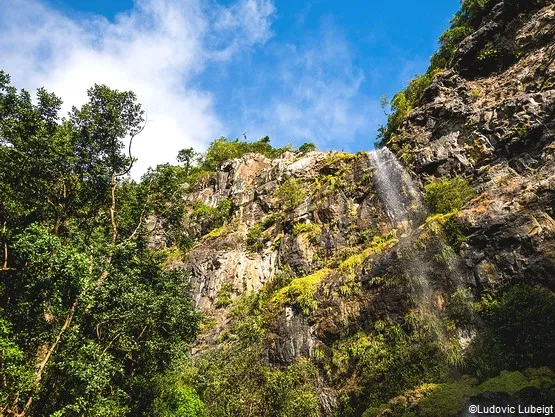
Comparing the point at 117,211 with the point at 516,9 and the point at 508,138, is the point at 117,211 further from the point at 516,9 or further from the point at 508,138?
the point at 516,9

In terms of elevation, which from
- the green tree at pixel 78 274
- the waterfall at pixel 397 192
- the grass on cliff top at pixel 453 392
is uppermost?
the waterfall at pixel 397 192

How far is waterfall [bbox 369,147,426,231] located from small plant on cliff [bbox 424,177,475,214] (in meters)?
1.23

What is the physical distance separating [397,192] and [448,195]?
4.59 m

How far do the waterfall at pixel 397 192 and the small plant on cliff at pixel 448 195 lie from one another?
1232mm

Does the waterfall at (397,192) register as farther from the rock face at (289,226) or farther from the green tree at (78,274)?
the green tree at (78,274)

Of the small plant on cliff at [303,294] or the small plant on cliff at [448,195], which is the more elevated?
the small plant on cliff at [448,195]

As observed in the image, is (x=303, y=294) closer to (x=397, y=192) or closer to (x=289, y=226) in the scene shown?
(x=289, y=226)

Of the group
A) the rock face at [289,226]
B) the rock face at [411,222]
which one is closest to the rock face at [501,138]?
the rock face at [411,222]

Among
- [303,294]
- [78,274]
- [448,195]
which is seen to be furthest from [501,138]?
[78,274]

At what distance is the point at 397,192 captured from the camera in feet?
81.2

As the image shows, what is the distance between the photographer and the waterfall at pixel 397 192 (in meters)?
22.9

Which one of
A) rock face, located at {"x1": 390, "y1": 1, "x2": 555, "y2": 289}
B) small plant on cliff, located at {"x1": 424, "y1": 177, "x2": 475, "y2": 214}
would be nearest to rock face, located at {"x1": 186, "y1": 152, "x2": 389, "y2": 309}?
small plant on cliff, located at {"x1": 424, "y1": 177, "x2": 475, "y2": 214}

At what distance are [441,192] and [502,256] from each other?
586 cm

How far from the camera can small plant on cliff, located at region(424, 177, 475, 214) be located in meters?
20.1
